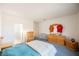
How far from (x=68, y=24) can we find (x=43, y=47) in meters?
0.50

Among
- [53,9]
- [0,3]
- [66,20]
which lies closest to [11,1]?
[0,3]

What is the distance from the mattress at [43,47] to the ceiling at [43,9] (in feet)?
1.33

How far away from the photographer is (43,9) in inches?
67.4

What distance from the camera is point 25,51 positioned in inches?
65.6

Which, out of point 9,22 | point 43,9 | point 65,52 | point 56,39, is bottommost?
point 65,52

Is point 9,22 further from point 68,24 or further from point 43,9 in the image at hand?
point 68,24

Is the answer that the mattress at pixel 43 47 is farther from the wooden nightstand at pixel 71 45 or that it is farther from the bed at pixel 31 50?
the wooden nightstand at pixel 71 45

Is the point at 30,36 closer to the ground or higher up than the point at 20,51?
higher up

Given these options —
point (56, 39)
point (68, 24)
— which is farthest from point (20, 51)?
point (68, 24)

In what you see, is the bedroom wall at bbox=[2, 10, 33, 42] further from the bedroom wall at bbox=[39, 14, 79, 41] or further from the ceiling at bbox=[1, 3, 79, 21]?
the bedroom wall at bbox=[39, 14, 79, 41]

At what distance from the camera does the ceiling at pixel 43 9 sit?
168cm

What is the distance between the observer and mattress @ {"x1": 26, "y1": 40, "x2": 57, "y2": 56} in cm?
168

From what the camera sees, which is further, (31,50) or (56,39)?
(56,39)

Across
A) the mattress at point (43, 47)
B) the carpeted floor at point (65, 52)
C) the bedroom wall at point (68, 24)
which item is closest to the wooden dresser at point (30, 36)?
the mattress at point (43, 47)
